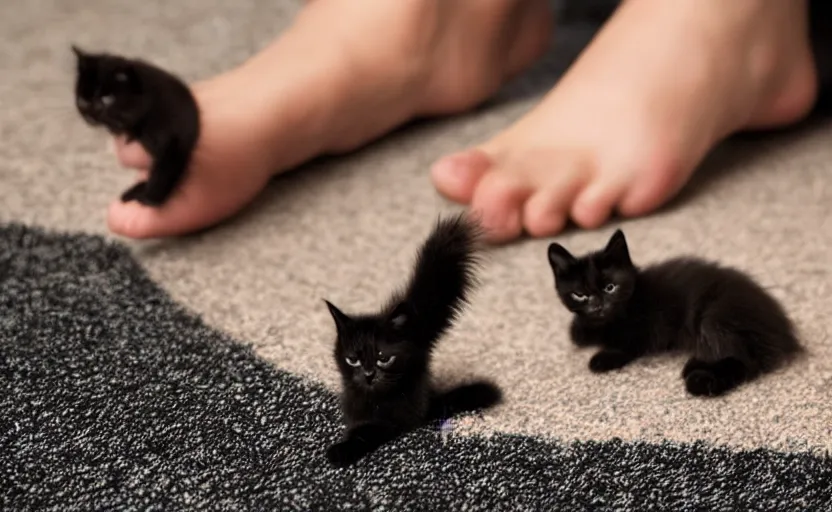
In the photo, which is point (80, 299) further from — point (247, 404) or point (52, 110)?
point (52, 110)

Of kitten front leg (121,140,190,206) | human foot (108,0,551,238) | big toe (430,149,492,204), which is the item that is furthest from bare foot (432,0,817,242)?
kitten front leg (121,140,190,206)

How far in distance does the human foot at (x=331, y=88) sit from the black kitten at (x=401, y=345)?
39 centimetres

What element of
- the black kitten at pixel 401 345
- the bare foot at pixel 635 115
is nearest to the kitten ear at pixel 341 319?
the black kitten at pixel 401 345

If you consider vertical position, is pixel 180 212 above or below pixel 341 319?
below

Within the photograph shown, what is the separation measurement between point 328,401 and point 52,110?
2.60 ft

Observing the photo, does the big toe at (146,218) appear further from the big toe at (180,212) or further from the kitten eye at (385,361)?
the kitten eye at (385,361)

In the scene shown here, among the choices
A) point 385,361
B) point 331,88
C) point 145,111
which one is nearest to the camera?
point 385,361

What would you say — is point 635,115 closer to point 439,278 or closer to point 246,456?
point 439,278

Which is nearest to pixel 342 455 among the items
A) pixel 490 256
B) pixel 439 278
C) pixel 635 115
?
pixel 439 278

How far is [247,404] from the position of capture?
738mm

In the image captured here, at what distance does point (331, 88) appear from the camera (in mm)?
1123

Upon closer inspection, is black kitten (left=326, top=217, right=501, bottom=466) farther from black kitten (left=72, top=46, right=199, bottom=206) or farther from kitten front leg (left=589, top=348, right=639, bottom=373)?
black kitten (left=72, top=46, right=199, bottom=206)

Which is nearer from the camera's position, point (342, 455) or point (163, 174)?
point (342, 455)

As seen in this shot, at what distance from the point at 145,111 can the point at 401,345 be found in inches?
16.6
